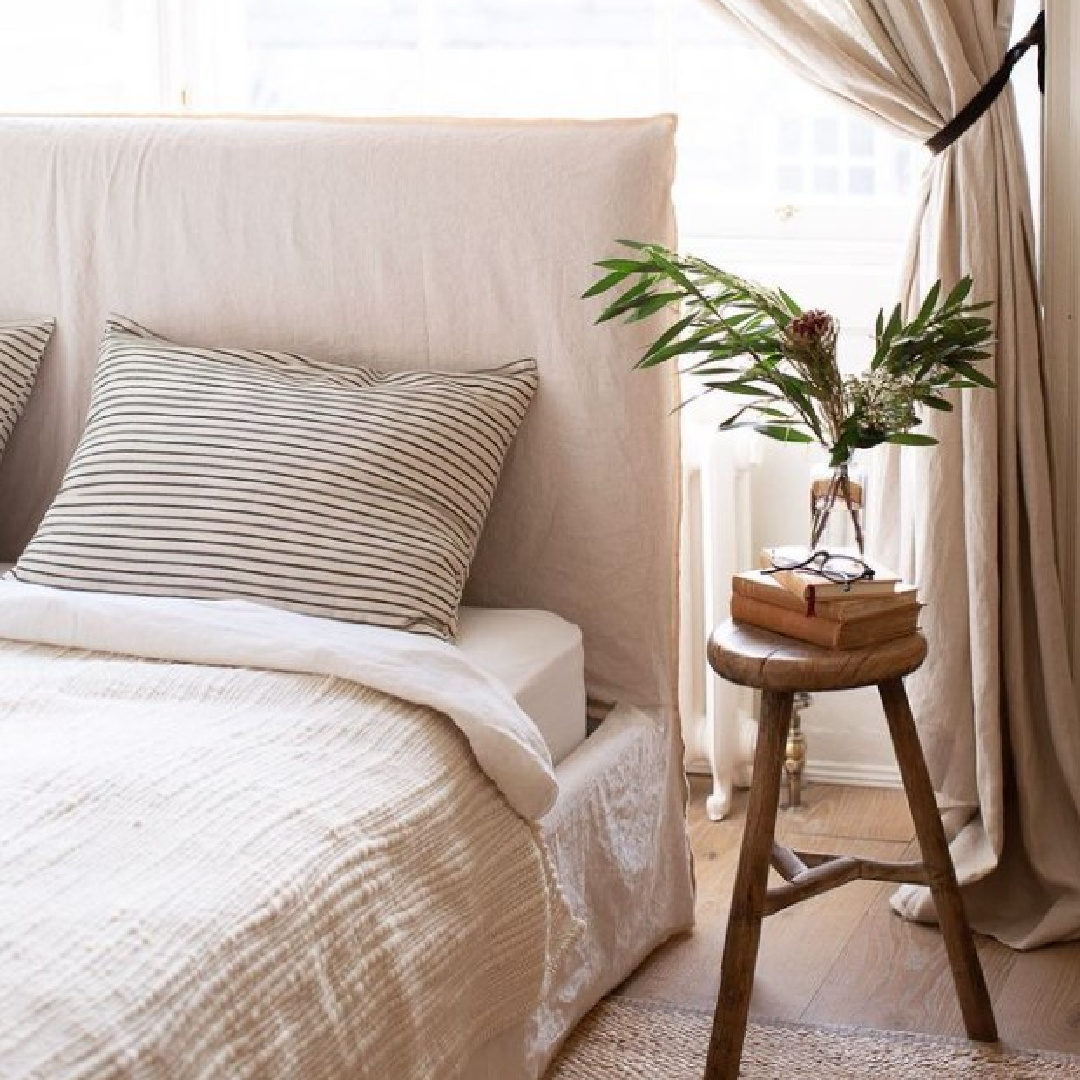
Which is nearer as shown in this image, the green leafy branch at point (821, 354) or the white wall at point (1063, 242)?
the green leafy branch at point (821, 354)

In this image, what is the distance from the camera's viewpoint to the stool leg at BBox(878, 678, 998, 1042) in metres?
2.29

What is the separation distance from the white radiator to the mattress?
531 mm

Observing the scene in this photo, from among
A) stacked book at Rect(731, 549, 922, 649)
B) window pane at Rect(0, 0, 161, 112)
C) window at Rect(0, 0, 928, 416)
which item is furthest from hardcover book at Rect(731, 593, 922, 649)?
window pane at Rect(0, 0, 161, 112)

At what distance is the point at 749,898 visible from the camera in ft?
7.29

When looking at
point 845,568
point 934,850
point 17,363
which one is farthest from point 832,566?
point 17,363

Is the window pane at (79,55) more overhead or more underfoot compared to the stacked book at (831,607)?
more overhead

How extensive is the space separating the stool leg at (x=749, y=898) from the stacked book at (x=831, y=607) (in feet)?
0.29

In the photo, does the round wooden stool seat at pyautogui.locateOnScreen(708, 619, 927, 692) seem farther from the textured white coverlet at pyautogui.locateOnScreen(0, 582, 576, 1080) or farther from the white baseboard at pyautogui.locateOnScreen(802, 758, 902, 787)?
the white baseboard at pyautogui.locateOnScreen(802, 758, 902, 787)

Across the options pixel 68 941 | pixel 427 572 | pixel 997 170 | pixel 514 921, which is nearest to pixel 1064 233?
pixel 997 170

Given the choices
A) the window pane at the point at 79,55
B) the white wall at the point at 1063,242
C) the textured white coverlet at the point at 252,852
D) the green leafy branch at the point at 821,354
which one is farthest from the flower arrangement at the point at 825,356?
the window pane at the point at 79,55

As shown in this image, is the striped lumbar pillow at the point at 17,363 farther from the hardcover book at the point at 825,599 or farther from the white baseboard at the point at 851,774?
the white baseboard at the point at 851,774

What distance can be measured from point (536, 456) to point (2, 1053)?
57.2 inches

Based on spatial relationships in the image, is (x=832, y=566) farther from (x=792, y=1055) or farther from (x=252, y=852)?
(x=252, y=852)

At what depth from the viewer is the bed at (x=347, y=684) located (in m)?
1.54
